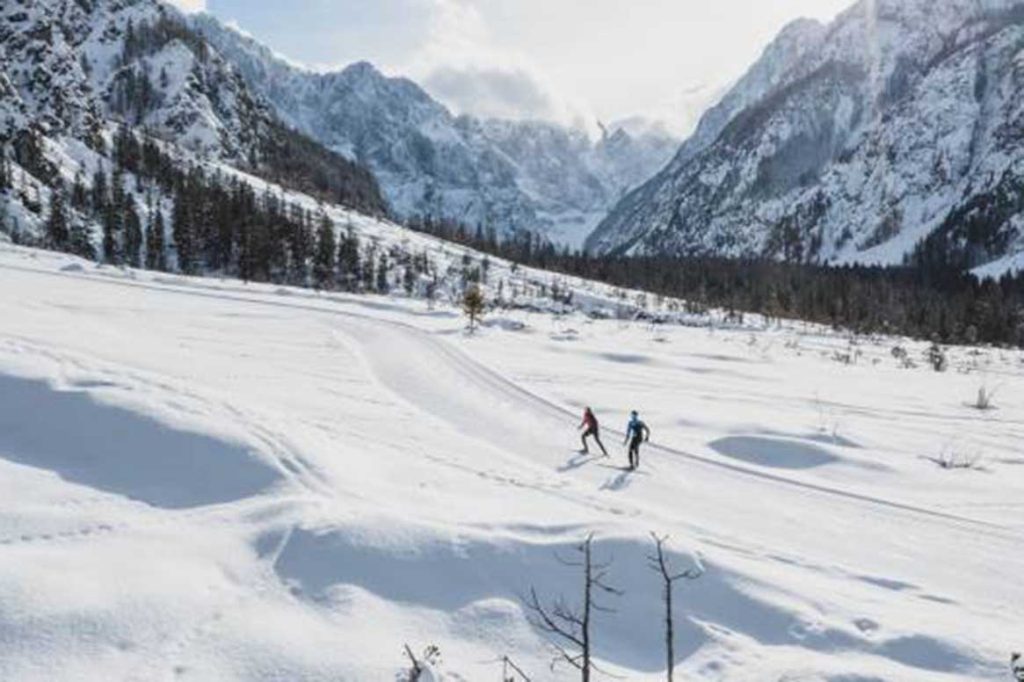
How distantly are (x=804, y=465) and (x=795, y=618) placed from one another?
13.3m

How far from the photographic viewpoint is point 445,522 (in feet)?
Answer: 57.4

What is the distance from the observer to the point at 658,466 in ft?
84.8

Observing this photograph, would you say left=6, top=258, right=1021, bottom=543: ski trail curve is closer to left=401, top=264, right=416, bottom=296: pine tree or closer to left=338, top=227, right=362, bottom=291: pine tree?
left=338, top=227, right=362, bottom=291: pine tree

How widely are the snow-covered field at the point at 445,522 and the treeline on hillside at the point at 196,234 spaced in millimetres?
89428

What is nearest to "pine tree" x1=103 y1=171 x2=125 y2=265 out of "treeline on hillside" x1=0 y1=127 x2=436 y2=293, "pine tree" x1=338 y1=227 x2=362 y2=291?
"treeline on hillside" x1=0 y1=127 x2=436 y2=293

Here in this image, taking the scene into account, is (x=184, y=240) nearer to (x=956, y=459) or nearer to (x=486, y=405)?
(x=486, y=405)

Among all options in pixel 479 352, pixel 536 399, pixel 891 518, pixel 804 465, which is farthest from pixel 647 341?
pixel 891 518

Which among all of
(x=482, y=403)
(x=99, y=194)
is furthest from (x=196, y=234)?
(x=482, y=403)

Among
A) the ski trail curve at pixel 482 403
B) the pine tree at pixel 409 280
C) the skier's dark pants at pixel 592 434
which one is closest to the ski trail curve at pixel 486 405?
the ski trail curve at pixel 482 403

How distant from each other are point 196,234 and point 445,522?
119431 millimetres

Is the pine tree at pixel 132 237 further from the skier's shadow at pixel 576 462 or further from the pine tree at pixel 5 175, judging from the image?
the skier's shadow at pixel 576 462

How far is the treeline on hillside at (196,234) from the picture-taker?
11881cm

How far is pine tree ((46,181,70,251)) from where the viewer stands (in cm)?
11081

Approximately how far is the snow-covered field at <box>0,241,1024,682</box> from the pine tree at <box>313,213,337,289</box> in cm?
9307
